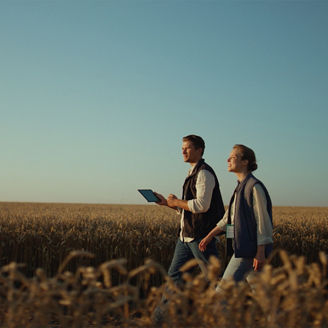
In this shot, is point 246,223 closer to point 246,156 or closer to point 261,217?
point 261,217

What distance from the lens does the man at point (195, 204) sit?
181 inches

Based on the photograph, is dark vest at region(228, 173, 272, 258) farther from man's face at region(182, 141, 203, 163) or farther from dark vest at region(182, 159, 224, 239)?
man's face at region(182, 141, 203, 163)

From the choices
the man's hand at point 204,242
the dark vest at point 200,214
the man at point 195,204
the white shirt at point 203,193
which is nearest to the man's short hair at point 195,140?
the man at point 195,204

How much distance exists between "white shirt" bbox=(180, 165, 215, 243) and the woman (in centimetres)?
42

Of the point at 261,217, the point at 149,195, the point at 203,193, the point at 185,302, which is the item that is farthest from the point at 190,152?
the point at 185,302

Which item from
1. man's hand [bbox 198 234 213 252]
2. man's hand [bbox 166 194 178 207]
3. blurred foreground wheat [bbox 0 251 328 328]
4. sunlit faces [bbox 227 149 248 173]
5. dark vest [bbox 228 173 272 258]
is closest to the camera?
blurred foreground wheat [bbox 0 251 328 328]

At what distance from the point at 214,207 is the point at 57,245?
14.1 feet

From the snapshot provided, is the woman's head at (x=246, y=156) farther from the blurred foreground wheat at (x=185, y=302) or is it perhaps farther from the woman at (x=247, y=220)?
the blurred foreground wheat at (x=185, y=302)

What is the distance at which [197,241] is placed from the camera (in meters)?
4.67

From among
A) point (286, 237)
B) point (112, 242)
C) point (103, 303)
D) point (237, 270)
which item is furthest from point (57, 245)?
point (103, 303)

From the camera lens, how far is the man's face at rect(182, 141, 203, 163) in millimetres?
4840

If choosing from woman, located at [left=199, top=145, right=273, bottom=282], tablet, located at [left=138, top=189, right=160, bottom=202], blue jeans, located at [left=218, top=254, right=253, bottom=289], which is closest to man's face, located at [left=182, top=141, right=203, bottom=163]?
tablet, located at [left=138, top=189, right=160, bottom=202]

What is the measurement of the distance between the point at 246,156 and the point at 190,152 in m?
0.84

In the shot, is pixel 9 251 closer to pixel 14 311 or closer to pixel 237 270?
pixel 237 270
